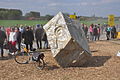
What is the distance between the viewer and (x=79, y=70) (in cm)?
906

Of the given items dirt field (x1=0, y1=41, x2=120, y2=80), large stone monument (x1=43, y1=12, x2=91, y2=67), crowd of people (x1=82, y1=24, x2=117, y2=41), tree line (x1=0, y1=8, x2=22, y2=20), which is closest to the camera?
dirt field (x1=0, y1=41, x2=120, y2=80)

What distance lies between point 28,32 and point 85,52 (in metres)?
6.01

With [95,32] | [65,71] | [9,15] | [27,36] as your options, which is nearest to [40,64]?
[65,71]

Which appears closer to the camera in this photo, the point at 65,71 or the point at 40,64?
the point at 65,71

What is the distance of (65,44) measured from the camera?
9.22 metres

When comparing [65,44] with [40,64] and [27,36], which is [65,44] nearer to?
[40,64]

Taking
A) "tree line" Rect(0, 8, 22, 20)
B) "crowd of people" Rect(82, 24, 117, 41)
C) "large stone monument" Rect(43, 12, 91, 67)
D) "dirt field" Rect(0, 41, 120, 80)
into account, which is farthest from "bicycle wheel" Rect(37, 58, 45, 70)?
"tree line" Rect(0, 8, 22, 20)

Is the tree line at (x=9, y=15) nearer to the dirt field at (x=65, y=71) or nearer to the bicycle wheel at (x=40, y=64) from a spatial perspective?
the dirt field at (x=65, y=71)

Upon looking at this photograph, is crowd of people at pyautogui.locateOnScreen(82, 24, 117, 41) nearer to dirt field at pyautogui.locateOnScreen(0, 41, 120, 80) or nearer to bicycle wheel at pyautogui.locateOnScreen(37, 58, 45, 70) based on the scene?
dirt field at pyautogui.locateOnScreen(0, 41, 120, 80)

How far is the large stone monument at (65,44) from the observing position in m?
9.27

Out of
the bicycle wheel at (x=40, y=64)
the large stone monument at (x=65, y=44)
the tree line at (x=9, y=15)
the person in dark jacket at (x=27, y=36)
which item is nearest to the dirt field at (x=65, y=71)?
the bicycle wheel at (x=40, y=64)

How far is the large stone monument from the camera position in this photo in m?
9.27

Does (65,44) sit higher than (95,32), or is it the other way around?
(65,44)

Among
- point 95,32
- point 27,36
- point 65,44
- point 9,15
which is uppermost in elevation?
point 9,15
